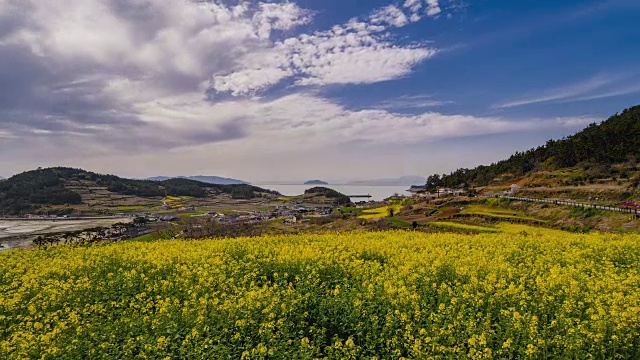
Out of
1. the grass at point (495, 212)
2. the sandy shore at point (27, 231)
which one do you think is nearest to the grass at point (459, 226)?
the grass at point (495, 212)

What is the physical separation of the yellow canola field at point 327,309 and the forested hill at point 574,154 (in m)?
110

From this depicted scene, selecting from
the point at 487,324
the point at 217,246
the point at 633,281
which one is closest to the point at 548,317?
the point at 487,324

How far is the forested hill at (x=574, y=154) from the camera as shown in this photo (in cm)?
9856

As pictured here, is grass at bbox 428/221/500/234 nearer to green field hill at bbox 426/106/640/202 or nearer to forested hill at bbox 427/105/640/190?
green field hill at bbox 426/106/640/202

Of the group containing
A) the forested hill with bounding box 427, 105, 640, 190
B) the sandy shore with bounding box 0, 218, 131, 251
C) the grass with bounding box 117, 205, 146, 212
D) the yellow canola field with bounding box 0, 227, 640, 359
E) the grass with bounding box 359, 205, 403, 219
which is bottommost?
the grass with bounding box 359, 205, 403, 219

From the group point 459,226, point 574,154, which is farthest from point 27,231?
point 574,154

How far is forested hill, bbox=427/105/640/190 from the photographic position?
9856cm

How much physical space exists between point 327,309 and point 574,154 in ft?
446

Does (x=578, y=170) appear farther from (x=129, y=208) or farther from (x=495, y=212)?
(x=129, y=208)

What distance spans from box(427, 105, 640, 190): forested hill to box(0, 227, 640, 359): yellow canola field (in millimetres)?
110313

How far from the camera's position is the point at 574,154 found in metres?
115

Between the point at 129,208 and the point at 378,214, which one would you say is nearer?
the point at 378,214

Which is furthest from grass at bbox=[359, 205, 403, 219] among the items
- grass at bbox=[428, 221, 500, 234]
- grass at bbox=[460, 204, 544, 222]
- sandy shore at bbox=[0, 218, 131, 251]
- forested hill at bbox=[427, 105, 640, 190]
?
sandy shore at bbox=[0, 218, 131, 251]

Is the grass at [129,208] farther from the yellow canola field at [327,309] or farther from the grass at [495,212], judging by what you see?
the yellow canola field at [327,309]
